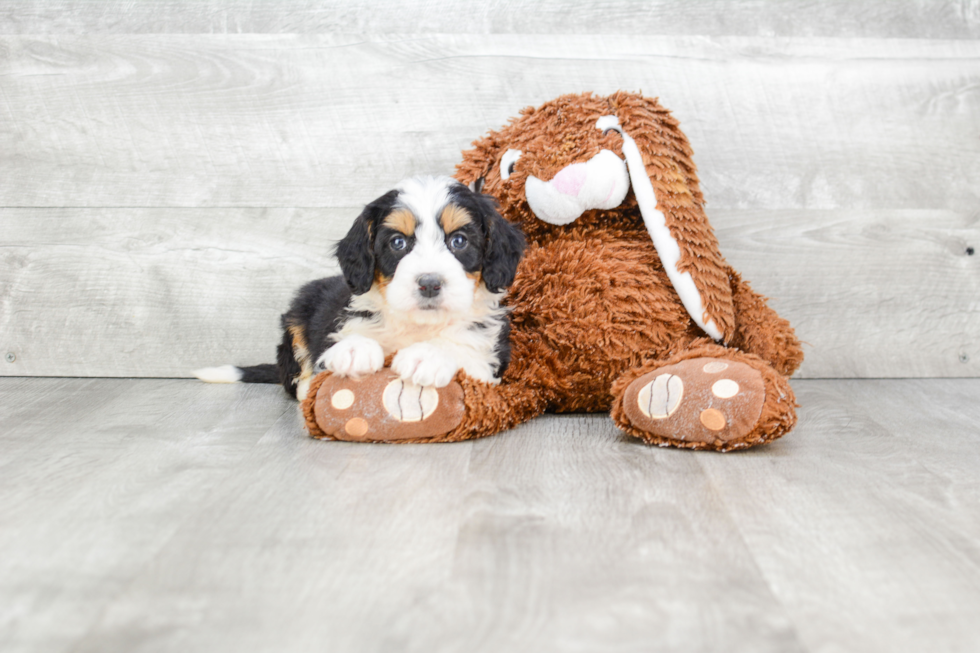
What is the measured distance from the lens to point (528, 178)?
2086mm

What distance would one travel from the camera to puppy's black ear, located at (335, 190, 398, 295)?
6.08ft

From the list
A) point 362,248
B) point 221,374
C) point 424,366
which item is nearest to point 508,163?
point 362,248

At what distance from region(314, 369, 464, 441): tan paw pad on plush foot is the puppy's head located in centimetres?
16

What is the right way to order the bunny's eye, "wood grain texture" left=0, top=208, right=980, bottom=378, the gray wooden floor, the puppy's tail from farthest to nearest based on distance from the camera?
"wood grain texture" left=0, top=208, right=980, bottom=378 < the puppy's tail < the bunny's eye < the gray wooden floor

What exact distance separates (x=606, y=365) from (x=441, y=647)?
3.89 feet

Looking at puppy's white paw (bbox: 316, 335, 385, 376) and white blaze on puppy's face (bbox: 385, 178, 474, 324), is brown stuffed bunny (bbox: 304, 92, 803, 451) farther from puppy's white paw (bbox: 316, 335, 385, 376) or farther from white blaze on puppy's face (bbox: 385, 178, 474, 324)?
white blaze on puppy's face (bbox: 385, 178, 474, 324)

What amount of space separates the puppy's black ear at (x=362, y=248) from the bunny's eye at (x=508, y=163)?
393 millimetres

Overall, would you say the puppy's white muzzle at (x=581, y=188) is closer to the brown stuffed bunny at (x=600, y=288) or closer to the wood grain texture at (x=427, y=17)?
the brown stuffed bunny at (x=600, y=288)

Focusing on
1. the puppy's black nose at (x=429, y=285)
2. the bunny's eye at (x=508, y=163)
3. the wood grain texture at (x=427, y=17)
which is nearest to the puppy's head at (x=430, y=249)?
the puppy's black nose at (x=429, y=285)

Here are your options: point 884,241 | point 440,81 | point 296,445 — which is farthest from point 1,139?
point 884,241

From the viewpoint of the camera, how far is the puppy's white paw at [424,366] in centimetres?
179

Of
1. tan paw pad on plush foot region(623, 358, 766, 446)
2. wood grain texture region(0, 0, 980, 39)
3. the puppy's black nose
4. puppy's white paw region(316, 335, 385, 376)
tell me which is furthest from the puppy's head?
wood grain texture region(0, 0, 980, 39)

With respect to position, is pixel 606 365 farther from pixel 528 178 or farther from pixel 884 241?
pixel 884 241

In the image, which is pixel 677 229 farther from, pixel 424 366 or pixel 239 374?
pixel 239 374
